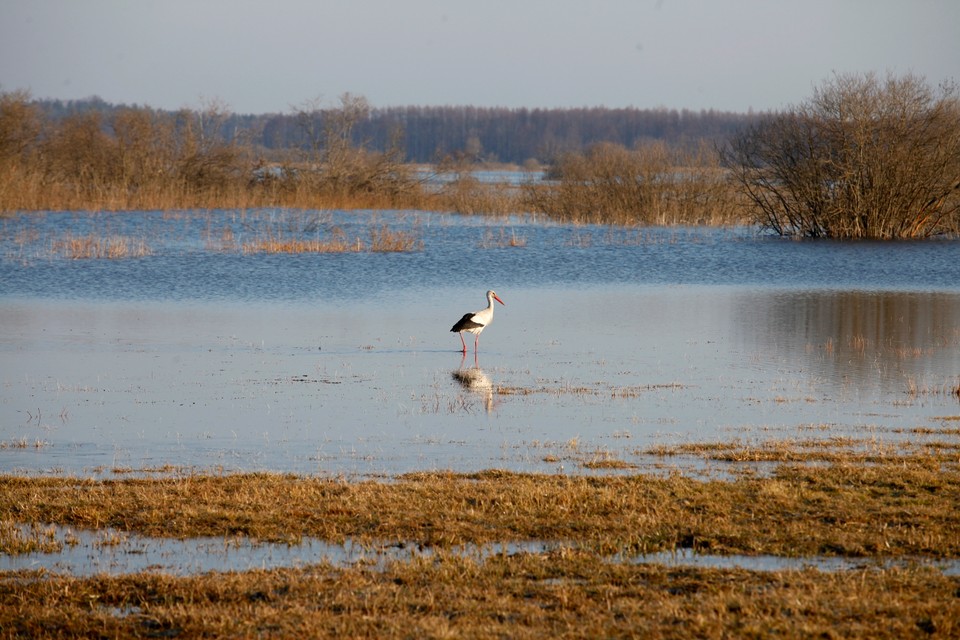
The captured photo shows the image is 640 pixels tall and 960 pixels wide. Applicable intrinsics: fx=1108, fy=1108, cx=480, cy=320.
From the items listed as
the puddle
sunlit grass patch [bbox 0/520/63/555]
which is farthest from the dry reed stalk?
the puddle

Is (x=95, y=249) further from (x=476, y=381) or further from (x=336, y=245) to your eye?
(x=476, y=381)

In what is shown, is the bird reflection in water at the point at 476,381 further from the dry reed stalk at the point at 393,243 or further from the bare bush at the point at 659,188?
the bare bush at the point at 659,188

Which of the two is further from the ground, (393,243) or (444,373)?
(393,243)

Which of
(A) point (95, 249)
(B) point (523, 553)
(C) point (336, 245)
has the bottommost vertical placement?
(B) point (523, 553)

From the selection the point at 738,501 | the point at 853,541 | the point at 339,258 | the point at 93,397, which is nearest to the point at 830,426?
the point at 738,501

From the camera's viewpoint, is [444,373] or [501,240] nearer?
[444,373]

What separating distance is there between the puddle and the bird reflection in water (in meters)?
5.28

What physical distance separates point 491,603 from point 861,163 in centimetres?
3663

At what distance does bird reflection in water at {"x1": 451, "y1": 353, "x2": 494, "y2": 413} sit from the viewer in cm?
1343

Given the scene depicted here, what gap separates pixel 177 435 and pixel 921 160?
34.2 metres

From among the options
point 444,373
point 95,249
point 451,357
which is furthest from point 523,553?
point 95,249

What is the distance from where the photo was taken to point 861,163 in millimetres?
39469

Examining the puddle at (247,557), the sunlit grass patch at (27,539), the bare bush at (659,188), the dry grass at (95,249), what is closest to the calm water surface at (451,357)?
the dry grass at (95,249)

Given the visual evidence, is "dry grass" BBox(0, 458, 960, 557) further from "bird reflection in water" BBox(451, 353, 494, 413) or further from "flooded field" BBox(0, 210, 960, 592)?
"bird reflection in water" BBox(451, 353, 494, 413)
